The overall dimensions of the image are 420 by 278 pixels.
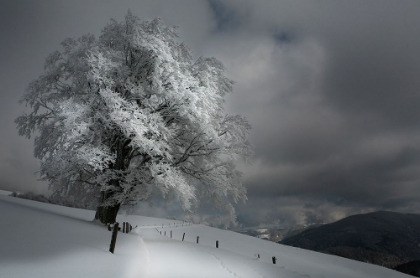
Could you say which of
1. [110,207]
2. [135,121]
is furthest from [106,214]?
[135,121]

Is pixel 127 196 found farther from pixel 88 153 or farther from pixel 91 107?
pixel 91 107

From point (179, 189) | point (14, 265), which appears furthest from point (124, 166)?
point (14, 265)

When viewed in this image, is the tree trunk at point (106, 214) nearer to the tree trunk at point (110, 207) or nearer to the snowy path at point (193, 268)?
the tree trunk at point (110, 207)

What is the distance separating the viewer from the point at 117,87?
496 inches

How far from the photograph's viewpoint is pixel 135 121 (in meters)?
9.81

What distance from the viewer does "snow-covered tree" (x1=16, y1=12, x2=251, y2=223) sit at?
10.1 metres

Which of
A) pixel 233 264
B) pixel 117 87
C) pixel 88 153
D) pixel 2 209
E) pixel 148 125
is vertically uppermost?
pixel 117 87

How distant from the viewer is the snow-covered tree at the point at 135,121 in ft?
33.0

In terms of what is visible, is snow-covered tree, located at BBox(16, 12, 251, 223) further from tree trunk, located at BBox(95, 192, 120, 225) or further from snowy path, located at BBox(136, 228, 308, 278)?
snowy path, located at BBox(136, 228, 308, 278)

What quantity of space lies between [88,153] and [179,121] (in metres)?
5.51

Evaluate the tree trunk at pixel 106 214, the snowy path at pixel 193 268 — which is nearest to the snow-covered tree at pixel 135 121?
the tree trunk at pixel 106 214

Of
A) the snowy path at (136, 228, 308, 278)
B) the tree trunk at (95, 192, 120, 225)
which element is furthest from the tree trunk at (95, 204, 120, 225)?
the snowy path at (136, 228, 308, 278)

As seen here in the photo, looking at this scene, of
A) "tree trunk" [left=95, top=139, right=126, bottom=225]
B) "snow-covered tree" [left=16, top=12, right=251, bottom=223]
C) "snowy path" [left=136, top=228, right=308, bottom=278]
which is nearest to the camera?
"snowy path" [left=136, top=228, right=308, bottom=278]

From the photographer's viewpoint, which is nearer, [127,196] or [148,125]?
[148,125]
